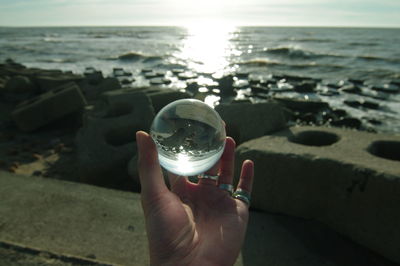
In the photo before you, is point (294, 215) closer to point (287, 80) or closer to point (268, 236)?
point (268, 236)

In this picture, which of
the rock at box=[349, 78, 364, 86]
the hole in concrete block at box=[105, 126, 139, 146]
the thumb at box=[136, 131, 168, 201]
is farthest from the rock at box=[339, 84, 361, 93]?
the thumb at box=[136, 131, 168, 201]

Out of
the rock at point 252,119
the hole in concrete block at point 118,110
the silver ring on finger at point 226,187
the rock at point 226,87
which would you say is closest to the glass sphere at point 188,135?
the silver ring on finger at point 226,187

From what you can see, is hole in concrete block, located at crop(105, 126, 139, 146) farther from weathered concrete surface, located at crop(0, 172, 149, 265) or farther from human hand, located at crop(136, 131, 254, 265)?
human hand, located at crop(136, 131, 254, 265)

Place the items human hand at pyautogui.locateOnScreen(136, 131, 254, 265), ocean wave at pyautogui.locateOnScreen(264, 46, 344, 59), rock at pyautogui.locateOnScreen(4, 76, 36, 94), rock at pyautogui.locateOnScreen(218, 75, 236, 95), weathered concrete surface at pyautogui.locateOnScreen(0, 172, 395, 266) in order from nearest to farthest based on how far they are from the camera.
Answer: human hand at pyautogui.locateOnScreen(136, 131, 254, 265) → weathered concrete surface at pyautogui.locateOnScreen(0, 172, 395, 266) → rock at pyautogui.locateOnScreen(4, 76, 36, 94) → rock at pyautogui.locateOnScreen(218, 75, 236, 95) → ocean wave at pyautogui.locateOnScreen(264, 46, 344, 59)

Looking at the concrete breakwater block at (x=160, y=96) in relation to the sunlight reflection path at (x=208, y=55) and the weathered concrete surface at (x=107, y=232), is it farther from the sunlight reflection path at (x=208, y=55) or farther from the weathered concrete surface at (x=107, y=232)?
the sunlight reflection path at (x=208, y=55)

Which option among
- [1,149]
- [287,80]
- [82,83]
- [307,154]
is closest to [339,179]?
[307,154]

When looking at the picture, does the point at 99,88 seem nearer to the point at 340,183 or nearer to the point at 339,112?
the point at 339,112
